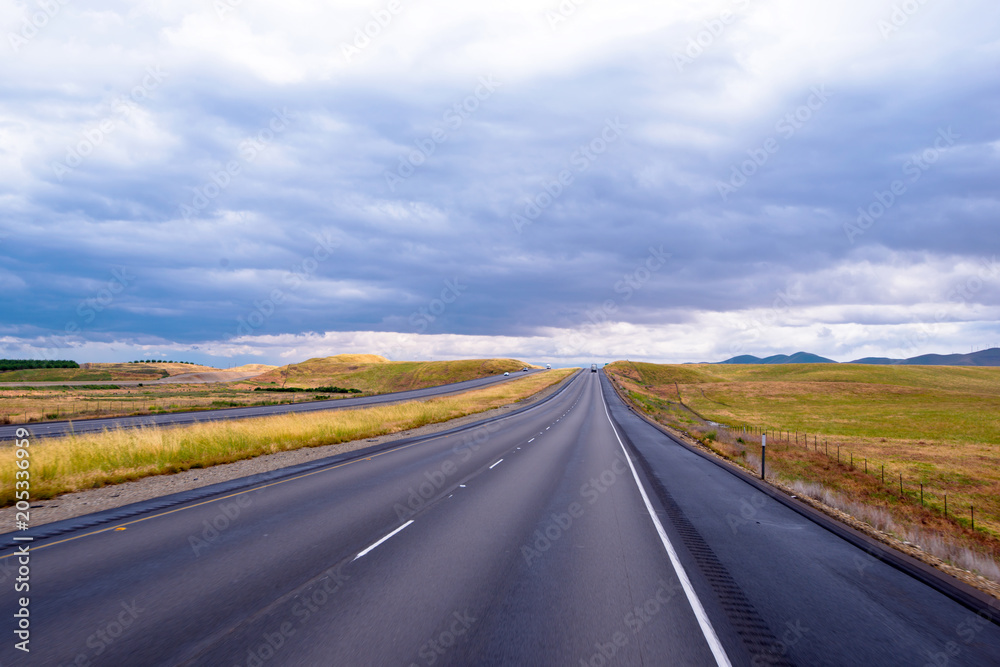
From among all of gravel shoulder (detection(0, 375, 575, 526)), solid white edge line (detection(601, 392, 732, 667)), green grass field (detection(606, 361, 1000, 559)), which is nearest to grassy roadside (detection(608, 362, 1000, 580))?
green grass field (detection(606, 361, 1000, 559))

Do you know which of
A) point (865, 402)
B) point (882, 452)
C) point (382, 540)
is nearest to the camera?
point (382, 540)

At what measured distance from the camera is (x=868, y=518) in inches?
440

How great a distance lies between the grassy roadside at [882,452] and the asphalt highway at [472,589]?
3.38 metres

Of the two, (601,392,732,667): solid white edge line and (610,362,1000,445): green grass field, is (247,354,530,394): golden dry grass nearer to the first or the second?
(610,362,1000,445): green grass field

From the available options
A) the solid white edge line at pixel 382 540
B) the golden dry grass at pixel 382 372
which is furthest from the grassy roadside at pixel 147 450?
the golden dry grass at pixel 382 372

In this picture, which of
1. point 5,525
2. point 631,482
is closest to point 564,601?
point 631,482

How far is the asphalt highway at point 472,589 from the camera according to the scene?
15.6 ft

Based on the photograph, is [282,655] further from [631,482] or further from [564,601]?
[631,482]

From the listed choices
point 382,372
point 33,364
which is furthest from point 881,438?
point 33,364

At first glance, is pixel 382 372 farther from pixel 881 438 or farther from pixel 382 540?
pixel 382 540

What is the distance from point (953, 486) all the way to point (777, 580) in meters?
21.8

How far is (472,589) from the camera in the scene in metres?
6.16

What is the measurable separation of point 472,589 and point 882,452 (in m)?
34.0

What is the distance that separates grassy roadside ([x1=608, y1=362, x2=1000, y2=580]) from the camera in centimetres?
1360
